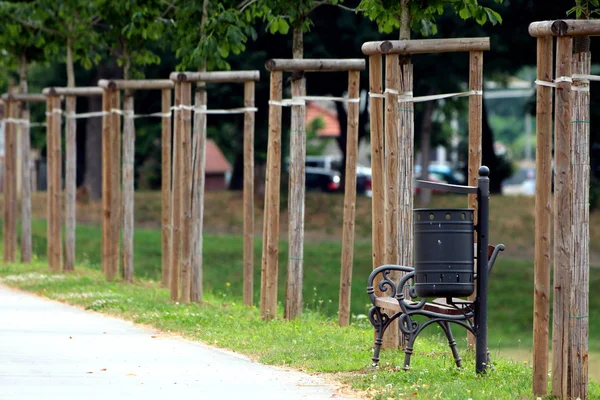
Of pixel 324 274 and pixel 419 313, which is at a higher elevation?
pixel 419 313

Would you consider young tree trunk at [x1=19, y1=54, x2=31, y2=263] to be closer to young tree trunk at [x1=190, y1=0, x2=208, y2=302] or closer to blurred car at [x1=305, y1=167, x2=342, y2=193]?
young tree trunk at [x1=190, y1=0, x2=208, y2=302]

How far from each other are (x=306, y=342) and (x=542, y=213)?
3.32 meters

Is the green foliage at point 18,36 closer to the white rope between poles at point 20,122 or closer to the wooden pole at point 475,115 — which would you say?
the white rope between poles at point 20,122

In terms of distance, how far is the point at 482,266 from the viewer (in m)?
9.34

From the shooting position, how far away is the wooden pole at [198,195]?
49.1 ft

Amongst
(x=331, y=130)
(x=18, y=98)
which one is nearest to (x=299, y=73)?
(x=18, y=98)

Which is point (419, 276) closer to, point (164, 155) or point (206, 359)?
point (206, 359)

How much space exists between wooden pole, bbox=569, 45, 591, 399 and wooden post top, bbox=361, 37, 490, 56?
7.44ft

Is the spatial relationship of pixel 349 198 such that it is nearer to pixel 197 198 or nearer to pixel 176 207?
pixel 197 198

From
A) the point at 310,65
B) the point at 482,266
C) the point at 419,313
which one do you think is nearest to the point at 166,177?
the point at 310,65

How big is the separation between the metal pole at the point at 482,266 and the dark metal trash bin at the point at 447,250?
191mm

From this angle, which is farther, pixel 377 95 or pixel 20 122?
pixel 20 122

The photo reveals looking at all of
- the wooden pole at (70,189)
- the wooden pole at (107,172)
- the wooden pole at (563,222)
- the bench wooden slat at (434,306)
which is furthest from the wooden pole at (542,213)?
the wooden pole at (70,189)

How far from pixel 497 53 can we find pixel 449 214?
67.2 ft
